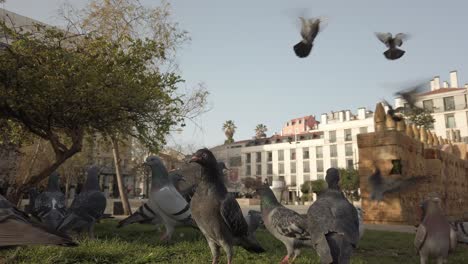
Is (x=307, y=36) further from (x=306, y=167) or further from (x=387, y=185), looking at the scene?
(x=306, y=167)

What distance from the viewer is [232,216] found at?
5.00 metres

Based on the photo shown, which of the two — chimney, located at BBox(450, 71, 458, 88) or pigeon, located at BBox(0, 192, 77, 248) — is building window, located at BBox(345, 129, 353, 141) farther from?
pigeon, located at BBox(0, 192, 77, 248)

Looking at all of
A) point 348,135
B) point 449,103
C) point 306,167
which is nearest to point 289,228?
point 449,103

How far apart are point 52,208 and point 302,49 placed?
6113 mm

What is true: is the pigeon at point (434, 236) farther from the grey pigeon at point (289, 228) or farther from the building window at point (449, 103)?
the building window at point (449, 103)

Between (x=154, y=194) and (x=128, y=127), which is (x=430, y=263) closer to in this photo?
(x=154, y=194)

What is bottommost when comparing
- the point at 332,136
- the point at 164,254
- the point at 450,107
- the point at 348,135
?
the point at 164,254

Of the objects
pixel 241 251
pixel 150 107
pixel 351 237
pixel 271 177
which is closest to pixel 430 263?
pixel 241 251

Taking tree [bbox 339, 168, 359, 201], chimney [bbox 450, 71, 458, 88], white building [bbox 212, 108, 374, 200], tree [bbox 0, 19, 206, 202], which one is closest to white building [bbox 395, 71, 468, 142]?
chimney [bbox 450, 71, 458, 88]

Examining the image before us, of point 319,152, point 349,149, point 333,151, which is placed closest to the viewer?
point 349,149

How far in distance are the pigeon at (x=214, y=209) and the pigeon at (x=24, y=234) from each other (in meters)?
1.85

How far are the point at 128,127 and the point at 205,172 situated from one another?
7.39m

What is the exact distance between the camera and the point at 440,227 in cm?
609

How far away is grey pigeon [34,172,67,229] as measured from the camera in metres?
7.23
